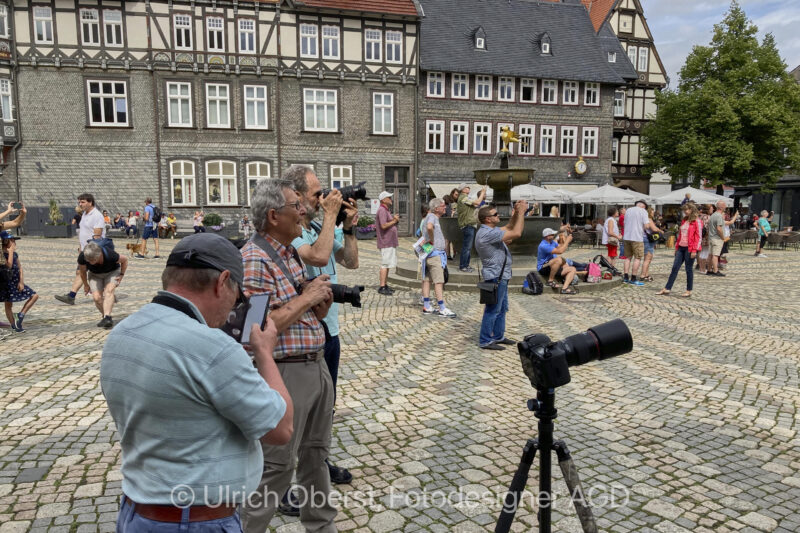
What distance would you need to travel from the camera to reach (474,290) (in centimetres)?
1144

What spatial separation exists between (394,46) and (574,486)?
28336mm


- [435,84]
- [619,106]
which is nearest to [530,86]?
[435,84]

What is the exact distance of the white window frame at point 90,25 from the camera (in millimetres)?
24328

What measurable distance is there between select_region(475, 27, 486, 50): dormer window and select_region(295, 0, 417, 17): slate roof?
13.9ft

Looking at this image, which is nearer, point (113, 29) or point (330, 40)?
point (113, 29)

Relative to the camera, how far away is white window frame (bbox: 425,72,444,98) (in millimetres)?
28844

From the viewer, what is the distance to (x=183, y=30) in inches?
993

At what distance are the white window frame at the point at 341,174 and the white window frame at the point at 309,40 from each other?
5541 mm

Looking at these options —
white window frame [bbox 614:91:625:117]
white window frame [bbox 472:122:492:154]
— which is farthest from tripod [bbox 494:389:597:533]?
white window frame [bbox 614:91:625:117]

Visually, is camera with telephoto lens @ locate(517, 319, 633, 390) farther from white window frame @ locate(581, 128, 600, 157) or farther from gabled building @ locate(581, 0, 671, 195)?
gabled building @ locate(581, 0, 671, 195)

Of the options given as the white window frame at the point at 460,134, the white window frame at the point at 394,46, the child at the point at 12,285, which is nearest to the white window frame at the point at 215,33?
the white window frame at the point at 394,46

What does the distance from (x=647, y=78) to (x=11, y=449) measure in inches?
1614

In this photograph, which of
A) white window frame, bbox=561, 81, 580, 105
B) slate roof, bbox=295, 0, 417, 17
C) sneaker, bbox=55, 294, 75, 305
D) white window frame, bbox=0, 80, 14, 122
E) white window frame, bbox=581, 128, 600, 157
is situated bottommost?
sneaker, bbox=55, 294, 75, 305

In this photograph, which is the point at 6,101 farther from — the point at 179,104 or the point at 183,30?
the point at 183,30
